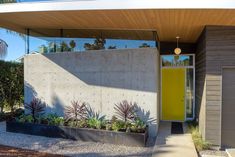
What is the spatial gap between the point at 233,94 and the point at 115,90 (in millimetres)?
3305

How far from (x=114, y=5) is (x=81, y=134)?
3.62m

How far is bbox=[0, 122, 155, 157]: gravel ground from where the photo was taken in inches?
247

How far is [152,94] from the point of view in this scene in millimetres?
7816

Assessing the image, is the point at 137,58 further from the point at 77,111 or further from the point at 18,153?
the point at 18,153

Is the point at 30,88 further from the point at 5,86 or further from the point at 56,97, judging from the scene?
the point at 5,86

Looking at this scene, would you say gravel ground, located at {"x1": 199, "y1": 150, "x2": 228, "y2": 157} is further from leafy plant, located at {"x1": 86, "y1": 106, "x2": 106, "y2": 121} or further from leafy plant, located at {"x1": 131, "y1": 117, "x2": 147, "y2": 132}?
leafy plant, located at {"x1": 86, "y1": 106, "x2": 106, "y2": 121}

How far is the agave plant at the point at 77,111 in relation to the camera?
27.1ft

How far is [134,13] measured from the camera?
5.86 meters

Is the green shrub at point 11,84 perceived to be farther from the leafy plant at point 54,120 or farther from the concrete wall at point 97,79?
the leafy plant at point 54,120

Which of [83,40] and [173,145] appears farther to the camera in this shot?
[83,40]

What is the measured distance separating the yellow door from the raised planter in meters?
3.59

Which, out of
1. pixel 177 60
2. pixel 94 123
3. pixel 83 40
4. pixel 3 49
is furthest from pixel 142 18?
pixel 3 49

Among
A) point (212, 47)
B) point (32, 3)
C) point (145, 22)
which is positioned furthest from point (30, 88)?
point (212, 47)


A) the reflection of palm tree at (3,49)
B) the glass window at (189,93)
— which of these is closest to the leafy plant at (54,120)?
the glass window at (189,93)
